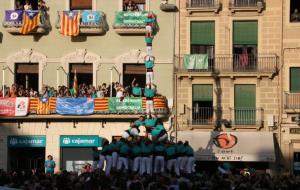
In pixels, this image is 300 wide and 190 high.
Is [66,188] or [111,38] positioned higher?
[111,38]

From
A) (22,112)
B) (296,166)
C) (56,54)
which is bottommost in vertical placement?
(296,166)

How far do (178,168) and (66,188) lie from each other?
7260 millimetres

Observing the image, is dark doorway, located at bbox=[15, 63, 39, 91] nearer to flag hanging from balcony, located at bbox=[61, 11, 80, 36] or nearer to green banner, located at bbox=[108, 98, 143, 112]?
flag hanging from balcony, located at bbox=[61, 11, 80, 36]

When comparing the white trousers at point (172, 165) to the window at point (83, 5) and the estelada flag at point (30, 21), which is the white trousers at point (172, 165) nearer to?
the estelada flag at point (30, 21)

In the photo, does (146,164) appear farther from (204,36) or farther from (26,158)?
(26,158)

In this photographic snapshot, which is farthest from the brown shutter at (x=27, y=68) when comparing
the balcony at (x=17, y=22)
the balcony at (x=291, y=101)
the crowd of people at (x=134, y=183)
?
the crowd of people at (x=134, y=183)

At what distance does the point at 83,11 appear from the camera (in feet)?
130

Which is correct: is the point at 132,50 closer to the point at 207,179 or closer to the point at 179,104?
the point at 179,104

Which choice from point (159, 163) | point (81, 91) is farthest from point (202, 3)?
point (159, 163)

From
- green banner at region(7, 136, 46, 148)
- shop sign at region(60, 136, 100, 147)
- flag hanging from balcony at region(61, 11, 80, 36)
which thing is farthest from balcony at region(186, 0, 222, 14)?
green banner at region(7, 136, 46, 148)

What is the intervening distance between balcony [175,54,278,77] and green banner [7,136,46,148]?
792 cm

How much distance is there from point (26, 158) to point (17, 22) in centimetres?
715

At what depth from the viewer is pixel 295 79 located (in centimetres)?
3878

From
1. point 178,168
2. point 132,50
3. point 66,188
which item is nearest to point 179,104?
point 132,50
